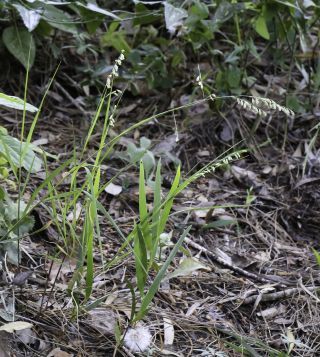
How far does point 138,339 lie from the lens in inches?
52.2

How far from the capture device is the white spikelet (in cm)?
131

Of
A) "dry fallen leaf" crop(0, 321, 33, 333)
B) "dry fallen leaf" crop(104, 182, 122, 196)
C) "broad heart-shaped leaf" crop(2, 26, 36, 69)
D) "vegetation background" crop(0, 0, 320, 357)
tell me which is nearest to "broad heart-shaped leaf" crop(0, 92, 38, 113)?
"vegetation background" crop(0, 0, 320, 357)

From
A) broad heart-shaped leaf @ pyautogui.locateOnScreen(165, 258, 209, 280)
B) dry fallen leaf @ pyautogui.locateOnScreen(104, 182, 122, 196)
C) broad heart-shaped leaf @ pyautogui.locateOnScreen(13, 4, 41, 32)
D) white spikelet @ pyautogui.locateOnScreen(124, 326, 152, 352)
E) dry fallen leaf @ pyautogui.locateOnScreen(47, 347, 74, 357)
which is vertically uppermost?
broad heart-shaped leaf @ pyautogui.locateOnScreen(13, 4, 41, 32)

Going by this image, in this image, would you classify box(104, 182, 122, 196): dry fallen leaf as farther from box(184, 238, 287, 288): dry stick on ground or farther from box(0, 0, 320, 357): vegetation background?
box(184, 238, 287, 288): dry stick on ground

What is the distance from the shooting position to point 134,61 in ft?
7.62

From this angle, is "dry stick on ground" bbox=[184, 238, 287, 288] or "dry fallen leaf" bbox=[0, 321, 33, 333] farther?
"dry stick on ground" bbox=[184, 238, 287, 288]

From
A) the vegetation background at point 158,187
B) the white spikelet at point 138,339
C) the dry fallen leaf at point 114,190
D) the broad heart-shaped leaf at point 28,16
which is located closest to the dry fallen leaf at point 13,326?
the vegetation background at point 158,187

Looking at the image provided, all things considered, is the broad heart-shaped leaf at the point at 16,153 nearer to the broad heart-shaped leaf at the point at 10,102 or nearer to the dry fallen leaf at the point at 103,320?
the broad heart-shaped leaf at the point at 10,102

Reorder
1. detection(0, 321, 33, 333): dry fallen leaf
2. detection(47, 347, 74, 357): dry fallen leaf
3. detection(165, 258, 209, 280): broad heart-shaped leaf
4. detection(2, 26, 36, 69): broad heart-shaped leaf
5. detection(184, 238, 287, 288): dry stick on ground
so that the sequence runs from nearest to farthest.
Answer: detection(0, 321, 33, 333): dry fallen leaf < detection(47, 347, 74, 357): dry fallen leaf < detection(165, 258, 209, 280): broad heart-shaped leaf < detection(184, 238, 287, 288): dry stick on ground < detection(2, 26, 36, 69): broad heart-shaped leaf

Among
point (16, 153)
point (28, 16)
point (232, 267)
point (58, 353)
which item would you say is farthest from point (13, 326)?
point (28, 16)

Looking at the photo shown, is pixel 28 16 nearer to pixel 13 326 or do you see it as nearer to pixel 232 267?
pixel 232 267

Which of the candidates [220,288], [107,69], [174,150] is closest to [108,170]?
[174,150]

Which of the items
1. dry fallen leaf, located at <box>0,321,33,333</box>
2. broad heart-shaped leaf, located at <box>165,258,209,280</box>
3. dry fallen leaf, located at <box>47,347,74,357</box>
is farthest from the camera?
broad heart-shaped leaf, located at <box>165,258,209,280</box>

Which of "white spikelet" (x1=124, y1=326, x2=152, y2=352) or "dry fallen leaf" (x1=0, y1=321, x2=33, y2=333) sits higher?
"dry fallen leaf" (x1=0, y1=321, x2=33, y2=333)
